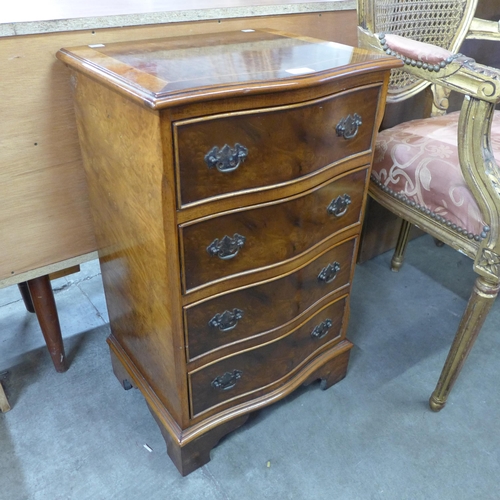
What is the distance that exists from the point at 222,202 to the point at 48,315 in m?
0.70

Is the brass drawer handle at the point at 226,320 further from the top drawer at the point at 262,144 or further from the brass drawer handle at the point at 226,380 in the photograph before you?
the top drawer at the point at 262,144

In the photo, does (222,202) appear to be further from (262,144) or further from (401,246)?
(401,246)

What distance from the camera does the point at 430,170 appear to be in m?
1.14

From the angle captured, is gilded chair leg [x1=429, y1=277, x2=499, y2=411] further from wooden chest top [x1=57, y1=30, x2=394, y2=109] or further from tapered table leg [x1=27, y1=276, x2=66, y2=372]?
tapered table leg [x1=27, y1=276, x2=66, y2=372]

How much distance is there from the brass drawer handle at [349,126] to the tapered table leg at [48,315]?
2.59 ft

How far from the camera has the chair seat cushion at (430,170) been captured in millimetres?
1074

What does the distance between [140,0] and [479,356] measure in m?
1.34

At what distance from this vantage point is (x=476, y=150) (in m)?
0.98

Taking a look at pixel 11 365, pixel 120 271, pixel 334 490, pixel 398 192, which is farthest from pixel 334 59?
pixel 11 365

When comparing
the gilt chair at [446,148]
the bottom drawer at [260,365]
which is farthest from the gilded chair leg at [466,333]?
the bottom drawer at [260,365]

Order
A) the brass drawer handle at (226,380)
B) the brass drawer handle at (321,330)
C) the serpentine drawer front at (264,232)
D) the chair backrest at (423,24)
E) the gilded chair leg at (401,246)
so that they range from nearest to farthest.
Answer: the serpentine drawer front at (264,232), the brass drawer handle at (226,380), the brass drawer handle at (321,330), the chair backrest at (423,24), the gilded chair leg at (401,246)

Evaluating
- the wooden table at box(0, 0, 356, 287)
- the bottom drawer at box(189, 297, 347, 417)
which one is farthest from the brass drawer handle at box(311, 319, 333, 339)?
the wooden table at box(0, 0, 356, 287)

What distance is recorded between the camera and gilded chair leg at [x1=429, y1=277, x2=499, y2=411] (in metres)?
1.08

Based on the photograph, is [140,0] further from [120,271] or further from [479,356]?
[479,356]
